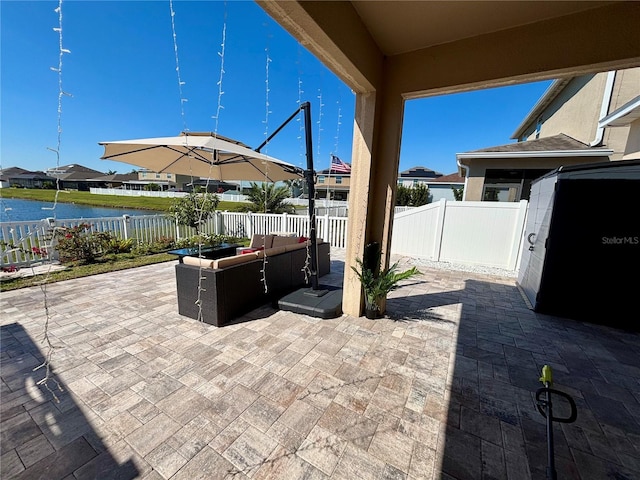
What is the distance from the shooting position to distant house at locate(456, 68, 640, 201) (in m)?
6.84

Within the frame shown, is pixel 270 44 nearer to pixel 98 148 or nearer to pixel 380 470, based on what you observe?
pixel 98 148

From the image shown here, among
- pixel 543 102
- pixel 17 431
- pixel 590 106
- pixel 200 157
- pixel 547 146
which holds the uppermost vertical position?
pixel 543 102

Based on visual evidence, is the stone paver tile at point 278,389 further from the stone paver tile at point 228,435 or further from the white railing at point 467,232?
the white railing at point 467,232

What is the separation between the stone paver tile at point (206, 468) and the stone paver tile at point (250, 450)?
1.4 inches

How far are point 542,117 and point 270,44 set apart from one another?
14.3 m

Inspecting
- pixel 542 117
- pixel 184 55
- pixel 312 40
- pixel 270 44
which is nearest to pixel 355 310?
pixel 312 40

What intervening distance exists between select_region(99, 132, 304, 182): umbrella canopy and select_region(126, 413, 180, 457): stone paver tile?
7.89 feet

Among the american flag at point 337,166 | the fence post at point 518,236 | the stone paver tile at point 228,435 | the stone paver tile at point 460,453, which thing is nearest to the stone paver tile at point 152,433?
the stone paver tile at point 228,435

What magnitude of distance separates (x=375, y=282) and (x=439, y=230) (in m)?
4.22

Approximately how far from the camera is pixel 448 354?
8.87 feet

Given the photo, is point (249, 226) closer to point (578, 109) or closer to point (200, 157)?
point (200, 157)

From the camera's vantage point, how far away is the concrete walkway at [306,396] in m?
1.53

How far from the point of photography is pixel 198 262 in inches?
127

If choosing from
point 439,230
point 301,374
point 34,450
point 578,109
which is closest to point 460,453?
point 301,374
